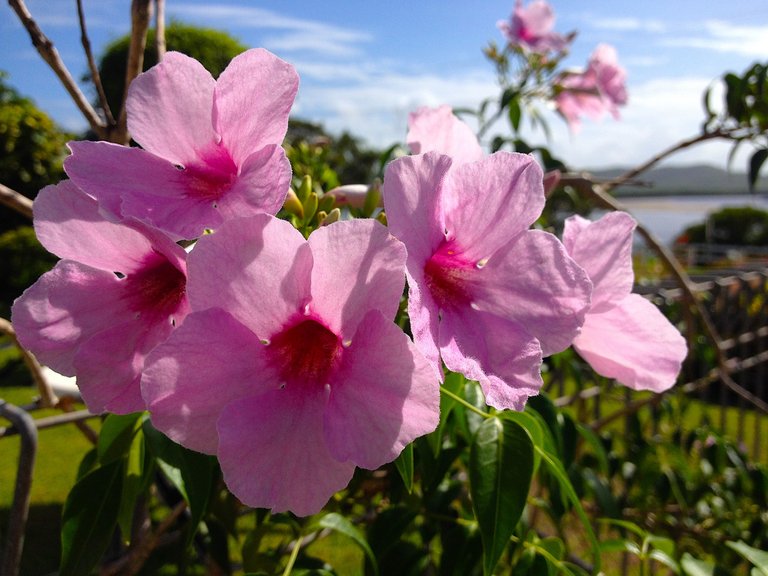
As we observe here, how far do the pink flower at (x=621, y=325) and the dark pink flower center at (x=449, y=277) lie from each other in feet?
0.70

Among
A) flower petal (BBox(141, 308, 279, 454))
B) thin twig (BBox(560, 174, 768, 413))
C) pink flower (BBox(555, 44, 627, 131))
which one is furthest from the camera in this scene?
pink flower (BBox(555, 44, 627, 131))

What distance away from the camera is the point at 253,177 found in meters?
0.61

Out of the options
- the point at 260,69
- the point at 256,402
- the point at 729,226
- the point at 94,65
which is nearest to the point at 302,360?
the point at 256,402

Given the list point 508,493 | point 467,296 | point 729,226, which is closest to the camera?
point 467,296

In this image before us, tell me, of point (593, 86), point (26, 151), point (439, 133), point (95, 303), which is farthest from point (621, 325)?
point (26, 151)

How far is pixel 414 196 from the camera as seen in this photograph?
24.5 inches

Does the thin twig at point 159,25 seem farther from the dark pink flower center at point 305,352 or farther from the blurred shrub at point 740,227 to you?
the blurred shrub at point 740,227

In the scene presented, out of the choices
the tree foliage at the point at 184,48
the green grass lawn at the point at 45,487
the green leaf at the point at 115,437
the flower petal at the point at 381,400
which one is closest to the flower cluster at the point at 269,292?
the flower petal at the point at 381,400

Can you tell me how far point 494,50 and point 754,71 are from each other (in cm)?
132

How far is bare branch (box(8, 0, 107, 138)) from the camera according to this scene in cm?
108

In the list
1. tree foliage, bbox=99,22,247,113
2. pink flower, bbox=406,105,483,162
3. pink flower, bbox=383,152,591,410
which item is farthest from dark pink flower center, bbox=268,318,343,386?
tree foliage, bbox=99,22,247,113

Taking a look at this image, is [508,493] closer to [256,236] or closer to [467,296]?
[467,296]

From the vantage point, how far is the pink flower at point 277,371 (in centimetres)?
56

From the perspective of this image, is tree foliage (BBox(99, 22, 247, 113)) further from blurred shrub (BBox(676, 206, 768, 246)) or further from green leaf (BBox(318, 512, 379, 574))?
blurred shrub (BBox(676, 206, 768, 246))
